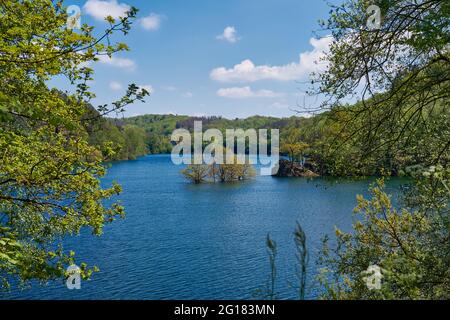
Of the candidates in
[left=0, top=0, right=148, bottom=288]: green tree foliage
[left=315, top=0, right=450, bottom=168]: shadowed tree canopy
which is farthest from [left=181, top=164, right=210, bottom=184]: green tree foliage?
[left=315, top=0, right=450, bottom=168]: shadowed tree canopy

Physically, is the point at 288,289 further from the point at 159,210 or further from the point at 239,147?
the point at 239,147

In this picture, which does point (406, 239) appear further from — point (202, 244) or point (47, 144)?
point (202, 244)

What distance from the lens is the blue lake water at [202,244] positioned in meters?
22.2

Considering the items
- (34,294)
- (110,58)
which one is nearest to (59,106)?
(110,58)

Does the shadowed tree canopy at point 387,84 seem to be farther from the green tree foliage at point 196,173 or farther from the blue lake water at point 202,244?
the green tree foliage at point 196,173

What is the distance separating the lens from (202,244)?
31719 millimetres

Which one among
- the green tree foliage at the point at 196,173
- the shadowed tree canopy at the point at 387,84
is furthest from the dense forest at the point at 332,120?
the green tree foliage at the point at 196,173

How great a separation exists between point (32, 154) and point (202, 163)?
70904mm

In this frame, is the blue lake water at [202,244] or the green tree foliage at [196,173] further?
the green tree foliage at [196,173]

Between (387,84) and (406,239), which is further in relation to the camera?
(406,239)

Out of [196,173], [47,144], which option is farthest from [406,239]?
[196,173]

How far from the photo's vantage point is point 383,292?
2965 mm

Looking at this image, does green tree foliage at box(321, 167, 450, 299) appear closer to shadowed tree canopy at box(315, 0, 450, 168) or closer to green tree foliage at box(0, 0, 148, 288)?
shadowed tree canopy at box(315, 0, 450, 168)

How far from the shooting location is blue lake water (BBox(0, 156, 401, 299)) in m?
22.2
